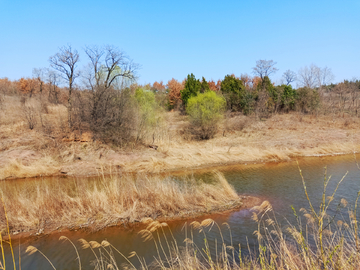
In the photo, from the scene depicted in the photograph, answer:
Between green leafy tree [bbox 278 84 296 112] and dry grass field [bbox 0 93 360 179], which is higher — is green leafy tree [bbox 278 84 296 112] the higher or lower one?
the higher one

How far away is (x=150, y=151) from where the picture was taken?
72.5 feet

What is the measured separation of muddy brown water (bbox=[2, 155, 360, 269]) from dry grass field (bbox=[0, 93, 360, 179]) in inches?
105

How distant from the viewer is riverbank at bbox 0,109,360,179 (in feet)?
61.1

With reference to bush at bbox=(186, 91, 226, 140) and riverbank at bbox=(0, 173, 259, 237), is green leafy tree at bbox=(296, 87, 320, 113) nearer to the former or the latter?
bush at bbox=(186, 91, 226, 140)

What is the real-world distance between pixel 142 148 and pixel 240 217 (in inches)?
585

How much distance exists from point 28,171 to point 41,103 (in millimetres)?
15149

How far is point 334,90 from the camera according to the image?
4331 centimetres

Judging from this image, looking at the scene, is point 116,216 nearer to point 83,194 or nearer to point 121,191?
point 121,191

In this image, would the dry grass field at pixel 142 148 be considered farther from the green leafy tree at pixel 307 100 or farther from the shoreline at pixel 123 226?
the shoreline at pixel 123 226

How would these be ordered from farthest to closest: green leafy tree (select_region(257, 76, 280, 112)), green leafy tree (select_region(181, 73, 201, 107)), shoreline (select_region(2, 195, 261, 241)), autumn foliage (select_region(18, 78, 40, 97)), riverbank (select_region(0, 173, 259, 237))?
autumn foliage (select_region(18, 78, 40, 97))
green leafy tree (select_region(181, 73, 201, 107))
green leafy tree (select_region(257, 76, 280, 112))
riverbank (select_region(0, 173, 259, 237))
shoreline (select_region(2, 195, 261, 241))

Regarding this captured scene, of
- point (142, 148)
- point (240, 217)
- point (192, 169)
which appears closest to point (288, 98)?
point (142, 148)

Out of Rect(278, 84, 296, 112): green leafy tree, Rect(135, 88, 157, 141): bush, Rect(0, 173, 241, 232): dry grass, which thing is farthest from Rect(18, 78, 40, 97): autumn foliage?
Rect(0, 173, 241, 232): dry grass

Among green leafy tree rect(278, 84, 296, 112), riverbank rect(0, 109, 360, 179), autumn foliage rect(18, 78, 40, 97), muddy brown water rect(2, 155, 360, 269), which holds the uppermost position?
autumn foliage rect(18, 78, 40, 97)

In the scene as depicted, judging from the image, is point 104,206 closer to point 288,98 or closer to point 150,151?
point 150,151
